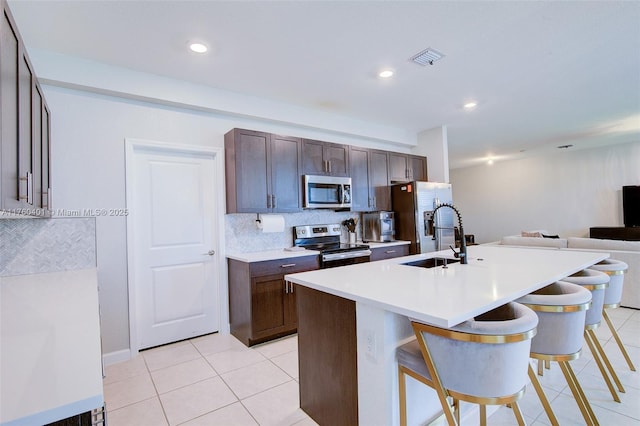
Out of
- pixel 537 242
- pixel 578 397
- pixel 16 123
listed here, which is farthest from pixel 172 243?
pixel 537 242

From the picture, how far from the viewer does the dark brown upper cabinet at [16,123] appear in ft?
3.62

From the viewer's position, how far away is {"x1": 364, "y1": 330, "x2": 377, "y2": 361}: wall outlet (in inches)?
56.8

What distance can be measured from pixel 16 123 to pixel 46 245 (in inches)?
52.7

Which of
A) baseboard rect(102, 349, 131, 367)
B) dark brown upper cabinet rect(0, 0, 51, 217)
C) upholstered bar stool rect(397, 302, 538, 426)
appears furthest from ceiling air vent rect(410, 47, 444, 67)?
baseboard rect(102, 349, 131, 367)

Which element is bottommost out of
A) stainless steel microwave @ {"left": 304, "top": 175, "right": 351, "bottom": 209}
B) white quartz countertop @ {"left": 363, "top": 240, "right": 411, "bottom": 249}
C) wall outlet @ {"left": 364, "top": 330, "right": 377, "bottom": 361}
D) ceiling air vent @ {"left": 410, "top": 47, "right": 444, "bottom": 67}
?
wall outlet @ {"left": 364, "top": 330, "right": 377, "bottom": 361}

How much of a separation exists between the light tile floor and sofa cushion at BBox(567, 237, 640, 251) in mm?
1204

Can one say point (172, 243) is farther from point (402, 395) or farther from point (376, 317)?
point (402, 395)

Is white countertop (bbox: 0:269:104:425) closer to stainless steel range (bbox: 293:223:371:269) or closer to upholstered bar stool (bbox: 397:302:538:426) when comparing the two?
upholstered bar stool (bbox: 397:302:538:426)

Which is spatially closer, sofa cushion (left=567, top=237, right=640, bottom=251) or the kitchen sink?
the kitchen sink

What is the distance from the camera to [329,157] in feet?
13.1

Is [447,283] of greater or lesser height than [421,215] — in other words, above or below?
below

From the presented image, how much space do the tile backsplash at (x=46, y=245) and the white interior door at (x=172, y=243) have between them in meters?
0.47

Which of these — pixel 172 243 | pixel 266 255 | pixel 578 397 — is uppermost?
pixel 172 243

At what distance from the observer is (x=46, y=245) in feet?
7.43
